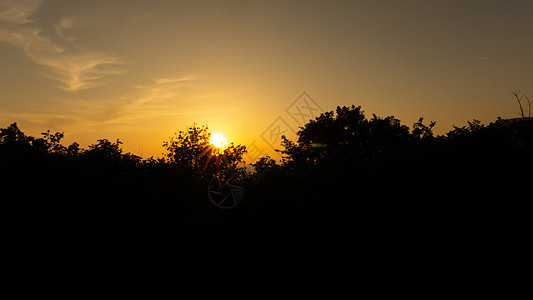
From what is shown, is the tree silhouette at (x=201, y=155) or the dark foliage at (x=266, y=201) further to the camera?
the tree silhouette at (x=201, y=155)

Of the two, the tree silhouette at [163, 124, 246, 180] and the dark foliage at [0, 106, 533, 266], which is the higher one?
the tree silhouette at [163, 124, 246, 180]

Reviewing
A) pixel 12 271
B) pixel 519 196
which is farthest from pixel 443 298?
pixel 12 271

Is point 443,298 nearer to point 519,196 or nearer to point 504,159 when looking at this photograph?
point 519,196

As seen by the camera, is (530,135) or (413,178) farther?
(413,178)

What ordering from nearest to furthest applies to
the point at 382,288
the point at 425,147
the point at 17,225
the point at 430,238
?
the point at 382,288, the point at 430,238, the point at 425,147, the point at 17,225

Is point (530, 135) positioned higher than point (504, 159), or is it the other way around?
point (530, 135)

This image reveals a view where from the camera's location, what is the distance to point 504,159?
1202 centimetres

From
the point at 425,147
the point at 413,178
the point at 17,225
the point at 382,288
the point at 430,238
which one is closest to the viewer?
the point at 382,288

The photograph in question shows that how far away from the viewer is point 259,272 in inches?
439

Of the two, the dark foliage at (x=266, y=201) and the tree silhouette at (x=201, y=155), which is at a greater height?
the tree silhouette at (x=201, y=155)

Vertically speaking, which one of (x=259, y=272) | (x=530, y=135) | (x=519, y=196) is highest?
(x=530, y=135)

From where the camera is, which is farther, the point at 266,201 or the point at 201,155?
the point at 201,155

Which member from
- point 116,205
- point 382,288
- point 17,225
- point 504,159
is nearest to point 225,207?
point 116,205

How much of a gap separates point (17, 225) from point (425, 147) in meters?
19.5
